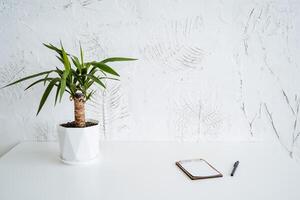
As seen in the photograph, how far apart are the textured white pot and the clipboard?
31 cm

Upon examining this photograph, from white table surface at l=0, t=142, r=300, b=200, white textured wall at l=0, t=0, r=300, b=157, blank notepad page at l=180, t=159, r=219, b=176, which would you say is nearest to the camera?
white table surface at l=0, t=142, r=300, b=200

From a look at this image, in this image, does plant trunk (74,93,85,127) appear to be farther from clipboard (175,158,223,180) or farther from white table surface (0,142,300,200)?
clipboard (175,158,223,180)

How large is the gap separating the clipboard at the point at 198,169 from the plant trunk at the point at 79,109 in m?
0.37

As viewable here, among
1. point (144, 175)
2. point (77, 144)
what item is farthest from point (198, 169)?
point (77, 144)

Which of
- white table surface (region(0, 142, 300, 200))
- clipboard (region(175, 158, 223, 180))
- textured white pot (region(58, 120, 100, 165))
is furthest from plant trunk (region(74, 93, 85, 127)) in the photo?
clipboard (region(175, 158, 223, 180))

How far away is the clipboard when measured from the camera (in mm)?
713

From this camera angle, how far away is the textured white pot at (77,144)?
2.53 feet

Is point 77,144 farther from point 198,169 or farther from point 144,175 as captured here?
point 198,169

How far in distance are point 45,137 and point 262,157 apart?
3.06ft

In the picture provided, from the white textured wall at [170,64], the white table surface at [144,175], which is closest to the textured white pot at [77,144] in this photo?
the white table surface at [144,175]

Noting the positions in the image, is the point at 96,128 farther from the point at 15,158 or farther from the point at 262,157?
the point at 262,157

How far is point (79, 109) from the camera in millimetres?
794

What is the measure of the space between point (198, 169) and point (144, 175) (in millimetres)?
182

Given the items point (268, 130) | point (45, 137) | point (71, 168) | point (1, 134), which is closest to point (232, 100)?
point (268, 130)
